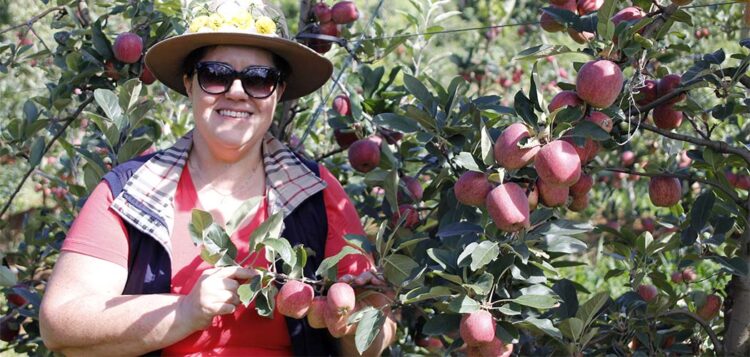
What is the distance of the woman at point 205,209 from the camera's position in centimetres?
171

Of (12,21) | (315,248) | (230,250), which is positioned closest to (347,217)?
(315,248)

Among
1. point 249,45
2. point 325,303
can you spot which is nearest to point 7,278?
point 249,45

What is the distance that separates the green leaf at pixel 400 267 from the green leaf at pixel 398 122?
306 mm

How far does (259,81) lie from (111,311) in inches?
20.7

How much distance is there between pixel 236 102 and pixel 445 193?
0.49 meters

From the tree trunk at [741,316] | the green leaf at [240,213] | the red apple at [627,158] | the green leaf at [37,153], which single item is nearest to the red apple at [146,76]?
the green leaf at [37,153]

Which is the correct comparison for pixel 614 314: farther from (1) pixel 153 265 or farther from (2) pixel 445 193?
(1) pixel 153 265

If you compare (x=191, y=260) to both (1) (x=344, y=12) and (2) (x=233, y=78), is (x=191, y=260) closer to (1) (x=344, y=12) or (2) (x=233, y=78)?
(2) (x=233, y=78)

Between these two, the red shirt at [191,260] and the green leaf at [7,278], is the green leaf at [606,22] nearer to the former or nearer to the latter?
the red shirt at [191,260]

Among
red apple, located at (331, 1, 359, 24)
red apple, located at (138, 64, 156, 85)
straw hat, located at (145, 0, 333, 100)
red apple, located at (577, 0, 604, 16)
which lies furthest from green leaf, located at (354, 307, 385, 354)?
red apple, located at (138, 64, 156, 85)

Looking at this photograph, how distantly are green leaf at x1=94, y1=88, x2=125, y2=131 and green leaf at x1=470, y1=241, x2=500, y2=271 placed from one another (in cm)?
102

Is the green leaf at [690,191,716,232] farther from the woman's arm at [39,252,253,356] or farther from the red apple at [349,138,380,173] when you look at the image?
the woman's arm at [39,252,253,356]

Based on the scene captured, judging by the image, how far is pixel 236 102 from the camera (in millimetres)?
1868

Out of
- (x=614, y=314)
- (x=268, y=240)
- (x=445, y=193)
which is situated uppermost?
(x=268, y=240)
